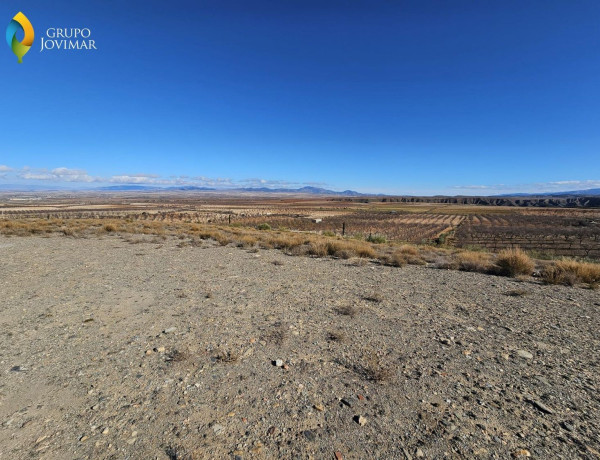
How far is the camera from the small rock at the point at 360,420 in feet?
9.98

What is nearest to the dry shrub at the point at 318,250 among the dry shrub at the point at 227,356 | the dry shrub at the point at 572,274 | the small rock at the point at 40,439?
the dry shrub at the point at 572,274

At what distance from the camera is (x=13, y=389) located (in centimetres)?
356

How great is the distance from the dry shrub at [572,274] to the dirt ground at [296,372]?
3.02ft

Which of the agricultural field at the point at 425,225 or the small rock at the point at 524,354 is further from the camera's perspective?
the agricultural field at the point at 425,225

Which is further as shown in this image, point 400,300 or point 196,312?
point 400,300

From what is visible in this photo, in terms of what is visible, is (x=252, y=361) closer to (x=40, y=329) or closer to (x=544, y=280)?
(x=40, y=329)

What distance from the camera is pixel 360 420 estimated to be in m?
3.07

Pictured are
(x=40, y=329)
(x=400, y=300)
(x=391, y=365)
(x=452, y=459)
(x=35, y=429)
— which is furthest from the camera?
(x=400, y=300)

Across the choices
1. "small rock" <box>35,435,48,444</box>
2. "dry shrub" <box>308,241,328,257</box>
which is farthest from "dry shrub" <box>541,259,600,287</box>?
"small rock" <box>35,435,48,444</box>

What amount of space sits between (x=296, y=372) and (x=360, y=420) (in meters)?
1.14

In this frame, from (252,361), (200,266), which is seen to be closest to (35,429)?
(252,361)

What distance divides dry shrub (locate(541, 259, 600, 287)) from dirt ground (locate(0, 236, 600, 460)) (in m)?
0.92

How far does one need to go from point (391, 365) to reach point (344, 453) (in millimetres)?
1711

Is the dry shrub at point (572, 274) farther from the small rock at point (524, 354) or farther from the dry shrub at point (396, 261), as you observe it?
the small rock at point (524, 354)
